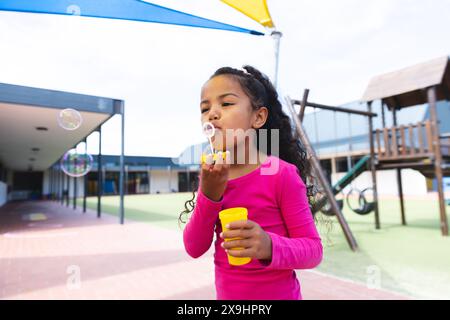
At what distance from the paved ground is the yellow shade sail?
2.48 meters

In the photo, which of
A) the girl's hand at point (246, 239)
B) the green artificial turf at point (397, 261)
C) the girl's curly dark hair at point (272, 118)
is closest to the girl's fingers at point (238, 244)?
the girl's hand at point (246, 239)

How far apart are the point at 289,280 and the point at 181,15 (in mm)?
1901

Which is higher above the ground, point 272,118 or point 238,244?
point 272,118

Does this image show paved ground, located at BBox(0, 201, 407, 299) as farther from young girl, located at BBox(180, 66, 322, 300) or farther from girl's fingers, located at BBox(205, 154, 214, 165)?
girl's fingers, located at BBox(205, 154, 214, 165)

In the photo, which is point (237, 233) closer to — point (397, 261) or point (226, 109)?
point (226, 109)

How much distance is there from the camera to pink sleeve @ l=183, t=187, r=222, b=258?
0.82 metres

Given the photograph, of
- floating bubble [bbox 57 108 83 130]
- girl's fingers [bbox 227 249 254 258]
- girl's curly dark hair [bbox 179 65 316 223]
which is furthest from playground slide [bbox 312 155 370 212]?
girl's fingers [bbox 227 249 254 258]

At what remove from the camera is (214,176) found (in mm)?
741

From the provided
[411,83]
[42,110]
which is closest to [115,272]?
[42,110]

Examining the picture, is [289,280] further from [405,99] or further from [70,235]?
[405,99]

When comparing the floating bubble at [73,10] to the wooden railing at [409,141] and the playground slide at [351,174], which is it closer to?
the wooden railing at [409,141]

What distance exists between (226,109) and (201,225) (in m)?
0.35

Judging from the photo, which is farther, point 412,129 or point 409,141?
point 409,141
